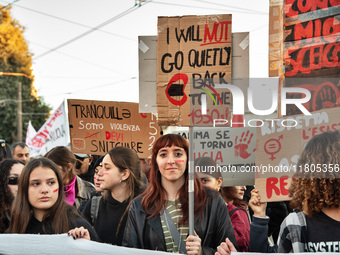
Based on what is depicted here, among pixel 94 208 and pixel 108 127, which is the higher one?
pixel 108 127

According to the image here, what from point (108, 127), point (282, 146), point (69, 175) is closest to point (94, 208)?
point (69, 175)

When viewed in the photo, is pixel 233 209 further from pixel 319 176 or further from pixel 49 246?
pixel 49 246

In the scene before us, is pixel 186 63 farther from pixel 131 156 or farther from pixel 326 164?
pixel 326 164

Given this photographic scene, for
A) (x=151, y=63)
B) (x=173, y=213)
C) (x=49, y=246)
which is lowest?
(x=49, y=246)

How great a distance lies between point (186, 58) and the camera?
13.6 feet

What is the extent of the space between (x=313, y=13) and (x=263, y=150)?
1.13m

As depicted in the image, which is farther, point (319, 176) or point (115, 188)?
point (115, 188)

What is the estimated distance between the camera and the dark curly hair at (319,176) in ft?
10.2

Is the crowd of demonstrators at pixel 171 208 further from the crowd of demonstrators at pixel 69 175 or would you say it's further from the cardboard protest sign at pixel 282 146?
the crowd of demonstrators at pixel 69 175

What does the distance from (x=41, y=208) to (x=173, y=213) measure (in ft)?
2.96

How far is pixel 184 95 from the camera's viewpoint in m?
4.12

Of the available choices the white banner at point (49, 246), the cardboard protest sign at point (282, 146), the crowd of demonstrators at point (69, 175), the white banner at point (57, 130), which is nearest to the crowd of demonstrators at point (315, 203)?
the cardboard protest sign at point (282, 146)

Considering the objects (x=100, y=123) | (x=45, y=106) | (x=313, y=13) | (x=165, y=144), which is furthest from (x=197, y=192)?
(x=45, y=106)

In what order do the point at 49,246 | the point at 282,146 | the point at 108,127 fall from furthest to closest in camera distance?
the point at 108,127, the point at 282,146, the point at 49,246
